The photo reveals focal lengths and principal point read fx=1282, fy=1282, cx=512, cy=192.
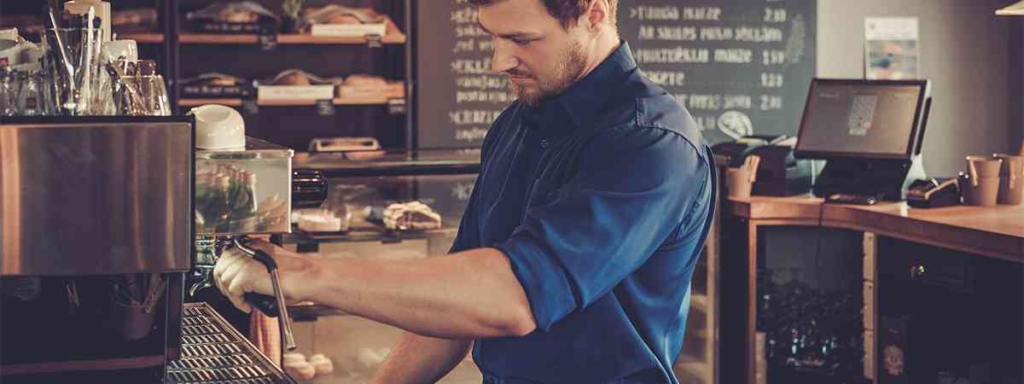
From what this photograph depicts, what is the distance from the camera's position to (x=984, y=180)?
407 cm

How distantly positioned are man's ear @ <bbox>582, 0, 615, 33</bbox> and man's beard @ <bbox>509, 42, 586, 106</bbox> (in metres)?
0.03

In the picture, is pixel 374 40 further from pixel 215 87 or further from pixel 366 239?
pixel 366 239

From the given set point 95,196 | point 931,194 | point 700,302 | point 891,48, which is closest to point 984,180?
point 931,194

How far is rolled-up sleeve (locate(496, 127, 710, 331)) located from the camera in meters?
1.54

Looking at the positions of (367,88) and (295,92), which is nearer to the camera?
(295,92)

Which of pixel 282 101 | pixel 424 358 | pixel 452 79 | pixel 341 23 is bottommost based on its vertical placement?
pixel 424 358

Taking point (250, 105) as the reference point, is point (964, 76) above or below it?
above

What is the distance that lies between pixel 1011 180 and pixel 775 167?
77cm

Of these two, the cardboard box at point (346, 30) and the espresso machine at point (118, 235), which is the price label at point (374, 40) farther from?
the espresso machine at point (118, 235)

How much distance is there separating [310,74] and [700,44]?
6.10 feet

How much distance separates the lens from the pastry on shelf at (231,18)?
5.27 m

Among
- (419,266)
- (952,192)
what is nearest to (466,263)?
(419,266)

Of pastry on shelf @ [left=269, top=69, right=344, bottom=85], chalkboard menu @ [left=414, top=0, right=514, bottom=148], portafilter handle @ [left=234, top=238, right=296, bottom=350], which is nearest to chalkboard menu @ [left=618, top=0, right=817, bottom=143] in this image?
chalkboard menu @ [left=414, top=0, right=514, bottom=148]

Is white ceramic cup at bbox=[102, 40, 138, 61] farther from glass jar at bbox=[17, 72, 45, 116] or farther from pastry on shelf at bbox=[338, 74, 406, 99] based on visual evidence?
pastry on shelf at bbox=[338, 74, 406, 99]
